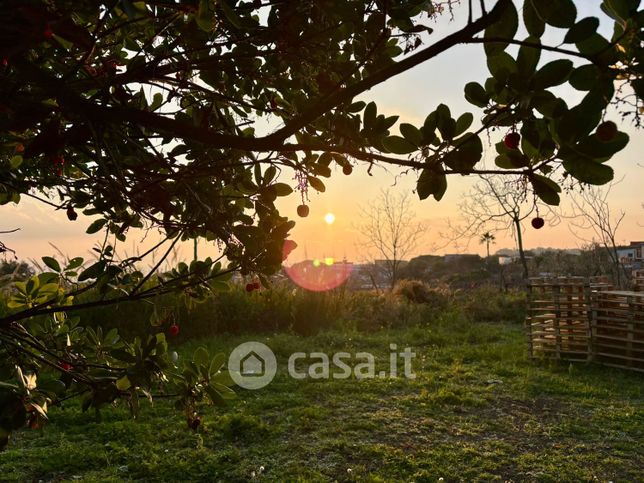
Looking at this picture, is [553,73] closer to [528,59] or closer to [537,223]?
[528,59]

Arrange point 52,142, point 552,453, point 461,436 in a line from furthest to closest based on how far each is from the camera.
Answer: point 461,436 → point 552,453 → point 52,142

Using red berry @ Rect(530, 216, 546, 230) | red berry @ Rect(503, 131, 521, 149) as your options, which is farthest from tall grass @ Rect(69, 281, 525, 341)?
red berry @ Rect(503, 131, 521, 149)

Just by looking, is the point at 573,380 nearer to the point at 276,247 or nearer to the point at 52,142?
the point at 276,247

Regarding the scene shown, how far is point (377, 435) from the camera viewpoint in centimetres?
423

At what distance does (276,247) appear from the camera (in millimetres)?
1707

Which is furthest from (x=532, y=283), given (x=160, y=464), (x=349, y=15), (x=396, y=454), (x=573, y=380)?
(x=349, y=15)

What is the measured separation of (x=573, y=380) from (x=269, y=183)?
5.67 meters

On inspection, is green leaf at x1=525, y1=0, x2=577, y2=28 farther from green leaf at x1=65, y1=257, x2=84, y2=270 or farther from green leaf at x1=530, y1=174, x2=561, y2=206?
green leaf at x1=65, y1=257, x2=84, y2=270

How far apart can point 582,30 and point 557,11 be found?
0.17ft

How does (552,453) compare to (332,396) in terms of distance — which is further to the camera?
(332,396)

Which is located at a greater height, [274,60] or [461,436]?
[274,60]

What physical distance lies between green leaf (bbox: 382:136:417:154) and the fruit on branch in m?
0.35

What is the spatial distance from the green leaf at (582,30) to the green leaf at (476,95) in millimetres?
237

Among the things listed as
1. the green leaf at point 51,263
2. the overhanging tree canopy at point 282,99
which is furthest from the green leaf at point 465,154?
the green leaf at point 51,263
